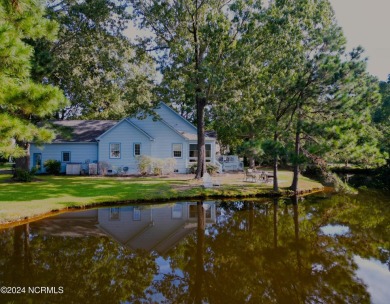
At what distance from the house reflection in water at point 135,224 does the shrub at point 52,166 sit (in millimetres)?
15496

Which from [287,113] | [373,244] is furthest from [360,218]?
[287,113]

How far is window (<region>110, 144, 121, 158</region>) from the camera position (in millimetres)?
28906

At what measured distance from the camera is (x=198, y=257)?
9211mm

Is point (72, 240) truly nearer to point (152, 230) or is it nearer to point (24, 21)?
point (152, 230)

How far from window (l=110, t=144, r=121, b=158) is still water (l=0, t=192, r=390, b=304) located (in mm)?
14093

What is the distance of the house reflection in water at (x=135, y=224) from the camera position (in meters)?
11.1

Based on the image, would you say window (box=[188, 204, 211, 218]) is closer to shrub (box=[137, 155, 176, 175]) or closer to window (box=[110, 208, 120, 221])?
window (box=[110, 208, 120, 221])

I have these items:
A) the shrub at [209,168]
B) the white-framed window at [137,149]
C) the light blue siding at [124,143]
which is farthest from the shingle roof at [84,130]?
the shrub at [209,168]

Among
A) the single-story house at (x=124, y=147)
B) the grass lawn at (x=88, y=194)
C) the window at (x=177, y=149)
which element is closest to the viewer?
the grass lawn at (x=88, y=194)

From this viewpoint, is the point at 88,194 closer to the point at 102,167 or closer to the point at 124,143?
the point at 102,167

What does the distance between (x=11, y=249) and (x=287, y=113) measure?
1619 cm

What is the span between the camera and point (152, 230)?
40.1 feet

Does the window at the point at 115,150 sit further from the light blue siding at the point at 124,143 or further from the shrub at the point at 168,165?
the shrub at the point at 168,165

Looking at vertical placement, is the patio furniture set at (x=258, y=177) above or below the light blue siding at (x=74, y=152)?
below
